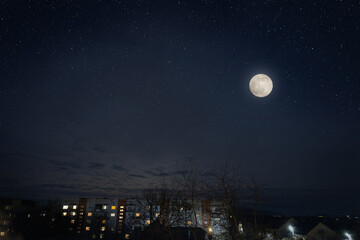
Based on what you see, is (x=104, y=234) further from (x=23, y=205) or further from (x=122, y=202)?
(x=23, y=205)

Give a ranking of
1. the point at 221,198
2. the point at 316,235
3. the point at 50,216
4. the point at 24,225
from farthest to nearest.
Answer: the point at 50,216 < the point at 24,225 < the point at 316,235 < the point at 221,198

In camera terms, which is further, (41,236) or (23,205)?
(23,205)

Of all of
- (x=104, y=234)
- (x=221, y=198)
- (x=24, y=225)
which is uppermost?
(x=221, y=198)

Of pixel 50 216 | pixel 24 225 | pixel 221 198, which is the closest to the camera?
pixel 221 198

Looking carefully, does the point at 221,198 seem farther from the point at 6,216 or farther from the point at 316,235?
the point at 6,216

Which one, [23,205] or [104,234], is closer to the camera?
[104,234]

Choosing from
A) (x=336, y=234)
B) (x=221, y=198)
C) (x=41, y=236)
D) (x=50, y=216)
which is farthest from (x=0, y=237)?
(x=336, y=234)

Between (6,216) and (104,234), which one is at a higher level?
(6,216)

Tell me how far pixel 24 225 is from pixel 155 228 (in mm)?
65504

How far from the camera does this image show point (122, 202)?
9681 centimetres

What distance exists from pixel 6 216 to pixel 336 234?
354 feet

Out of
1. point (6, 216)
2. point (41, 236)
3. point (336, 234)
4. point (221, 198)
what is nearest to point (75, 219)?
point (6, 216)

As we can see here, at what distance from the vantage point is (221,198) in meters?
10.4

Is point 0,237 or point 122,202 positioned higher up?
point 122,202
